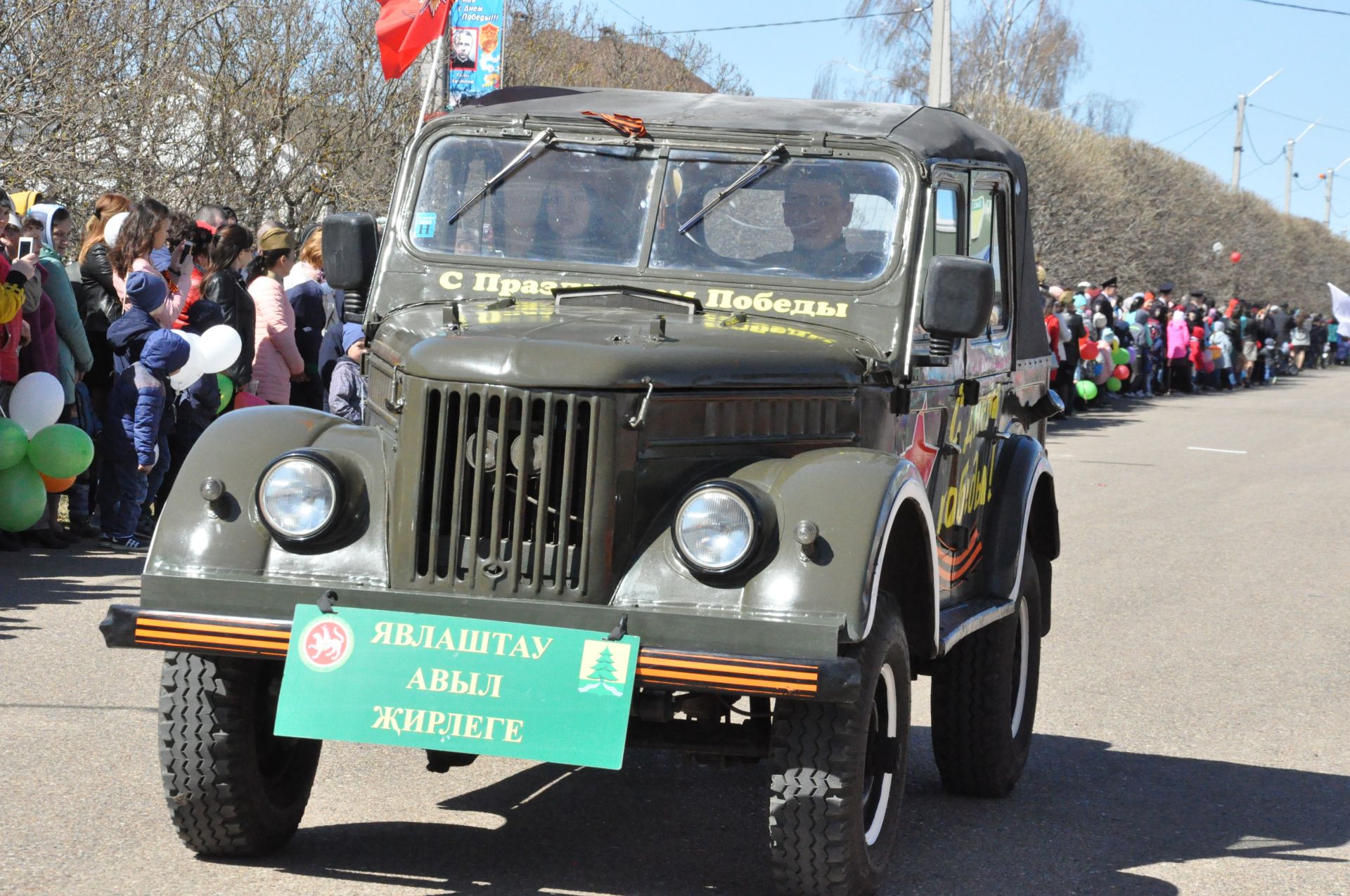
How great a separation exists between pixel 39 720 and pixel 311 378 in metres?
5.31

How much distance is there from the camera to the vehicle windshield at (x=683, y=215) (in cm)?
530

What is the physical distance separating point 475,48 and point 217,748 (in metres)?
9.97

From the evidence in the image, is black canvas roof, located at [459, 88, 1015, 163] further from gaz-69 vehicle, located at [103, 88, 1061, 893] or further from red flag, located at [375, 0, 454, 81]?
red flag, located at [375, 0, 454, 81]

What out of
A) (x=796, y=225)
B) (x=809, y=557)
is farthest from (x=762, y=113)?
(x=809, y=557)

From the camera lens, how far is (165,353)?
30.4 ft

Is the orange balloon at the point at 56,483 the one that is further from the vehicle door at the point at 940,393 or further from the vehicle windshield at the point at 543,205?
the vehicle door at the point at 940,393

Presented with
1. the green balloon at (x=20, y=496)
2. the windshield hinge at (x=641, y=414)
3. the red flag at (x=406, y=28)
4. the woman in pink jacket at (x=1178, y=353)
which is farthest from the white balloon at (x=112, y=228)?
the woman in pink jacket at (x=1178, y=353)

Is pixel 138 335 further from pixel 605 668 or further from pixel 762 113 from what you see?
pixel 605 668

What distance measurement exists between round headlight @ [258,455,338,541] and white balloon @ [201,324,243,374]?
17.8 ft

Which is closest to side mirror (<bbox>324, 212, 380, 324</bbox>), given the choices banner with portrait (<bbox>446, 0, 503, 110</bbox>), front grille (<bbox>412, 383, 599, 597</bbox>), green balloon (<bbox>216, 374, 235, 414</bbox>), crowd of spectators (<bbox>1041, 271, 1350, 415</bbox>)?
front grille (<bbox>412, 383, 599, 597</bbox>)

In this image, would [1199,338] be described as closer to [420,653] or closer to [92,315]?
[92,315]

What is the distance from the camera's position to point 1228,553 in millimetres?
12406

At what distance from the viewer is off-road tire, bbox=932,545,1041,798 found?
579 centimetres

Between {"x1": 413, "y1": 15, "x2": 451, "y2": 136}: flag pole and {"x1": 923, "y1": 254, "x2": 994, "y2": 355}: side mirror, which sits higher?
{"x1": 413, "y1": 15, "x2": 451, "y2": 136}: flag pole
